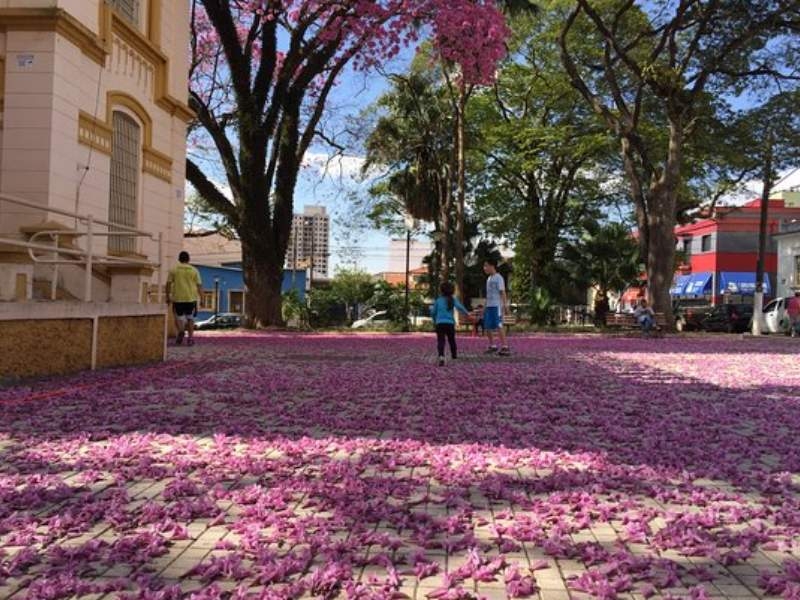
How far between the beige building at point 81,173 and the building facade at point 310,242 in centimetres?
3042

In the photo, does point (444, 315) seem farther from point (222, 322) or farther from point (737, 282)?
point (737, 282)

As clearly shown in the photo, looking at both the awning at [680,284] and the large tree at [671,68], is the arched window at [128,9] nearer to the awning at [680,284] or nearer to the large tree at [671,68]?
the large tree at [671,68]

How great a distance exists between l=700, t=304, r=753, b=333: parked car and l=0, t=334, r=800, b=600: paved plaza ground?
29.1 metres

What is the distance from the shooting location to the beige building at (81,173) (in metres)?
9.38

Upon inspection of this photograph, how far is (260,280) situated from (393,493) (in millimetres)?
19010

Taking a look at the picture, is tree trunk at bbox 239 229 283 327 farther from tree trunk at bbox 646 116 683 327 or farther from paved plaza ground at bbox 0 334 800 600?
paved plaza ground at bbox 0 334 800 600

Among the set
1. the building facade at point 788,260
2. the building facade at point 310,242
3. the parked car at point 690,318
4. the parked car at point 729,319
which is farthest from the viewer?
the building facade at point 310,242

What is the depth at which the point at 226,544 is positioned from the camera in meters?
3.41

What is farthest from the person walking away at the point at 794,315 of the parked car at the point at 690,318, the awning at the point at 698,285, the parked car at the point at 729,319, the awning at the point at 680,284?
the awning at the point at 680,284

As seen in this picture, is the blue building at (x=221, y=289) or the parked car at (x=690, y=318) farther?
the blue building at (x=221, y=289)

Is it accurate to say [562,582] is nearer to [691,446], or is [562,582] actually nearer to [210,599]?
[210,599]

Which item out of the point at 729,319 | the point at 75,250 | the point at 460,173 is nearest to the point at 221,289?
the point at 460,173

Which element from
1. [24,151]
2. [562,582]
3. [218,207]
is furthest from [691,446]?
[218,207]

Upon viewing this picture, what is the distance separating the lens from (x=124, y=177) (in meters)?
15.1
